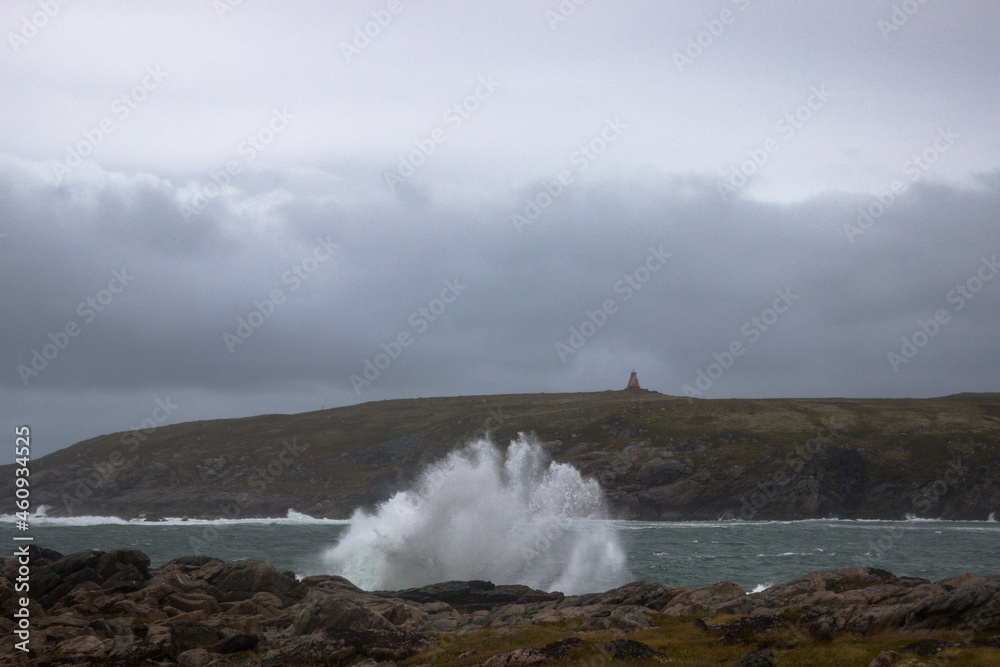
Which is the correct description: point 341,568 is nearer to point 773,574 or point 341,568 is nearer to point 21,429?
point 773,574

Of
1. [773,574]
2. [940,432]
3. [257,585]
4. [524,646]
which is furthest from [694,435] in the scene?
[524,646]

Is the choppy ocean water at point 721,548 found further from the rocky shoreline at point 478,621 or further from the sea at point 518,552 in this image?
the rocky shoreline at point 478,621

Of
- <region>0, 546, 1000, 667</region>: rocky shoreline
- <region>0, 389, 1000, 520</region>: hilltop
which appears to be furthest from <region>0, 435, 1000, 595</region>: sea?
<region>0, 389, 1000, 520</region>: hilltop

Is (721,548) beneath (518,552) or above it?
beneath

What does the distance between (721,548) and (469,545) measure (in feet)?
102

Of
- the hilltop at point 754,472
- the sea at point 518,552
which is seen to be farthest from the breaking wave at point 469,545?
the hilltop at point 754,472

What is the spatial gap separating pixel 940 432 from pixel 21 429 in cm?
18469

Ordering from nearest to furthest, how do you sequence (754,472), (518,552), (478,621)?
(478,621)
(518,552)
(754,472)

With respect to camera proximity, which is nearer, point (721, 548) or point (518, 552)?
point (518, 552)

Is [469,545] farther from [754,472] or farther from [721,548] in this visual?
[754,472]

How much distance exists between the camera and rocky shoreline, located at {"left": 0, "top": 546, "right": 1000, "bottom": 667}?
26609 millimetres

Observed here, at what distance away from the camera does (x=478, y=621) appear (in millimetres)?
37875

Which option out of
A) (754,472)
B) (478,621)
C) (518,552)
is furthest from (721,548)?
(754,472)

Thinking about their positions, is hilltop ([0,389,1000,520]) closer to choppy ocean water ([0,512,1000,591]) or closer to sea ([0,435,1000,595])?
choppy ocean water ([0,512,1000,591])
